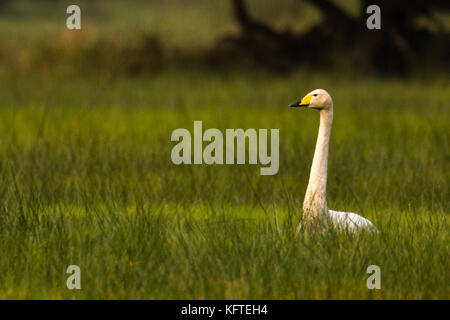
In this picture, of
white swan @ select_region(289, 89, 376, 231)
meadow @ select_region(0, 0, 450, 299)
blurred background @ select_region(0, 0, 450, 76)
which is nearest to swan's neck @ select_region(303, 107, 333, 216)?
white swan @ select_region(289, 89, 376, 231)

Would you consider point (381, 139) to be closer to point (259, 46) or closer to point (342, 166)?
point (342, 166)

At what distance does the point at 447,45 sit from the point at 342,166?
12955mm

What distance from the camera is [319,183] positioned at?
20.2 feet

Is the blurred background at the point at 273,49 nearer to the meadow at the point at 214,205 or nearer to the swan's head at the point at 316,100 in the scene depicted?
the meadow at the point at 214,205

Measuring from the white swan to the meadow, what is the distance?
161 millimetres

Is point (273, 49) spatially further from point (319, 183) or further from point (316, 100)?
point (319, 183)

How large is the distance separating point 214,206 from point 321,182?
1569 mm

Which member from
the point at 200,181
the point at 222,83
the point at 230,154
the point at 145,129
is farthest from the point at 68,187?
the point at 222,83

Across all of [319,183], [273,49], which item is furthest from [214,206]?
[273,49]

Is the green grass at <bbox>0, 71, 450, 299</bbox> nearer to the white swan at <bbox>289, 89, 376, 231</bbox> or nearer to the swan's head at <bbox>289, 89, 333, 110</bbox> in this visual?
the white swan at <bbox>289, 89, 376, 231</bbox>

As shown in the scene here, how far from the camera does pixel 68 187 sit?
8.06m
